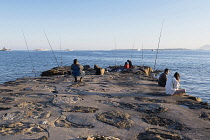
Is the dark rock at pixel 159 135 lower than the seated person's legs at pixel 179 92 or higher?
lower

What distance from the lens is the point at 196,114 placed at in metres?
5.75

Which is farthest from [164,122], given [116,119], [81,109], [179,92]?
[179,92]

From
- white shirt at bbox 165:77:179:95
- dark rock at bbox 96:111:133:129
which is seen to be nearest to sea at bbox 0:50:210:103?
white shirt at bbox 165:77:179:95

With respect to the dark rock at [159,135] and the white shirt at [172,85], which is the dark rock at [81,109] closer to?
the dark rock at [159,135]

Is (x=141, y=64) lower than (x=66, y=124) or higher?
lower

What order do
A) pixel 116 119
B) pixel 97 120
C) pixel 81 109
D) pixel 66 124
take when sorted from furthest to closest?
pixel 81 109 < pixel 116 119 < pixel 97 120 < pixel 66 124

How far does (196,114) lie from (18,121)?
5.31 m

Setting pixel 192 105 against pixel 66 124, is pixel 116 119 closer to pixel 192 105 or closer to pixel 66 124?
pixel 66 124

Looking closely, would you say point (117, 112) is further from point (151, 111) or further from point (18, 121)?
point (18, 121)

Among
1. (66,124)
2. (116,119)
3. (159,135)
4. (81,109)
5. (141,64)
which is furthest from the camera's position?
(141,64)

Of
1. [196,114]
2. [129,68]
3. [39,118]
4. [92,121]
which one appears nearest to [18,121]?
[39,118]

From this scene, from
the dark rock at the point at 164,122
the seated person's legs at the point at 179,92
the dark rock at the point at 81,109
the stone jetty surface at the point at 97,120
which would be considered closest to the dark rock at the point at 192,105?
the stone jetty surface at the point at 97,120

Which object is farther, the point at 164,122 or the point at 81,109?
the point at 81,109

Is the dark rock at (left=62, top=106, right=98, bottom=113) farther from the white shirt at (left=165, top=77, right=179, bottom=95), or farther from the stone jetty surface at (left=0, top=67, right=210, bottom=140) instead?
the white shirt at (left=165, top=77, right=179, bottom=95)
